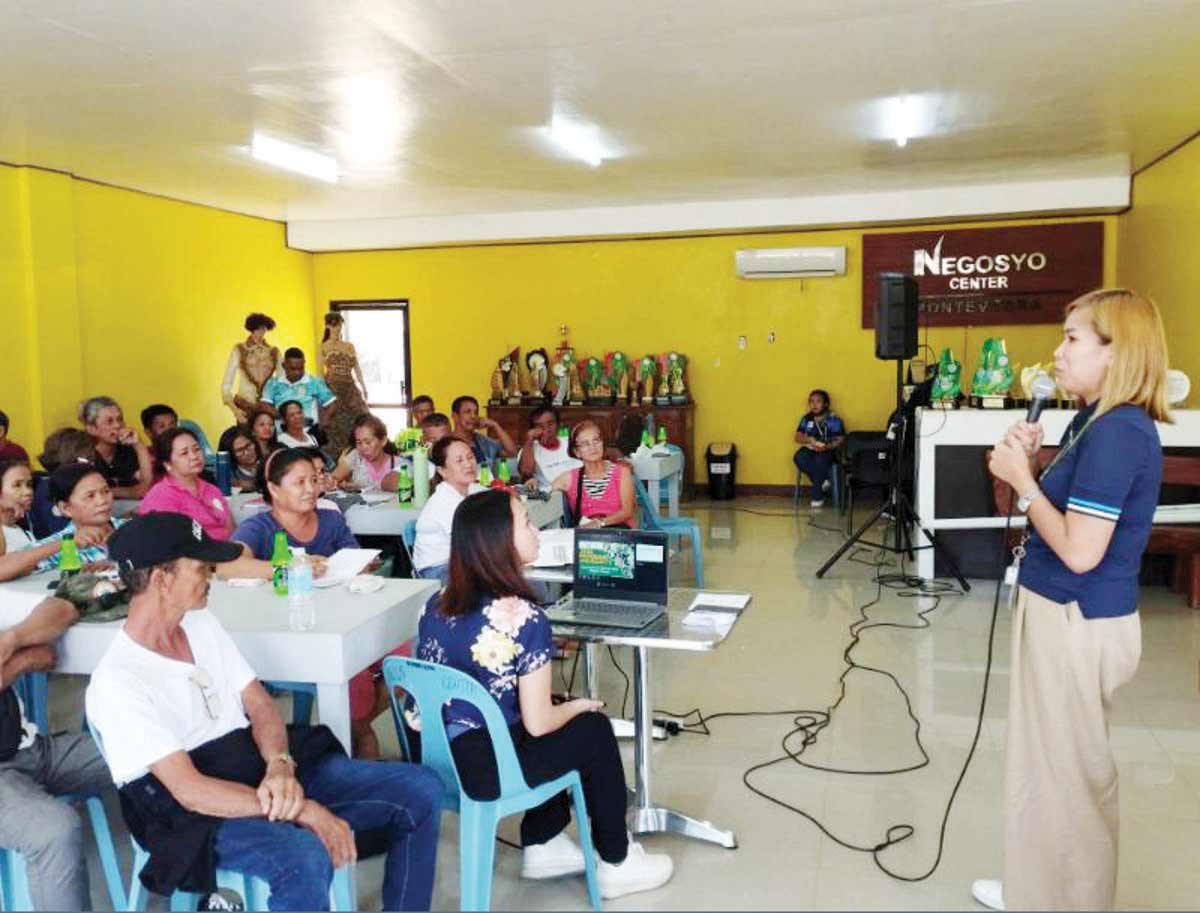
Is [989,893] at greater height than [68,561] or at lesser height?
lesser

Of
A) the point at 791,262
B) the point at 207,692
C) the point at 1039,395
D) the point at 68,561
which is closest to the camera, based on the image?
the point at 207,692

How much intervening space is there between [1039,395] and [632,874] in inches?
62.6

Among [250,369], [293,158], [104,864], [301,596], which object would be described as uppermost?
[293,158]

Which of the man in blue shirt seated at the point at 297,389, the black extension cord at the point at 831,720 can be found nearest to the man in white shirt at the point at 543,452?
the black extension cord at the point at 831,720

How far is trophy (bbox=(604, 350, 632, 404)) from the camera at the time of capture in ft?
33.7

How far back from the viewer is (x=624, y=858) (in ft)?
8.71

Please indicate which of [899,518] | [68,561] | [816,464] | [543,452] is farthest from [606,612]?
[816,464]

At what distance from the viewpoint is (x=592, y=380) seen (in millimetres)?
10383

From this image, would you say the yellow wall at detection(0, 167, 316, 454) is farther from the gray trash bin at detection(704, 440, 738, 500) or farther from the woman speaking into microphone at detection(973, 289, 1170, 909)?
the woman speaking into microphone at detection(973, 289, 1170, 909)

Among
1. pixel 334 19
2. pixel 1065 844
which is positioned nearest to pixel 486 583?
pixel 1065 844

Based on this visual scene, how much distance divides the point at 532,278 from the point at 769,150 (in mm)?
3958

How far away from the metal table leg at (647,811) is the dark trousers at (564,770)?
0.30 meters

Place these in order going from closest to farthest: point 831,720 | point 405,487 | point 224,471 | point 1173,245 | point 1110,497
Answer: point 1110,497, point 831,720, point 405,487, point 224,471, point 1173,245

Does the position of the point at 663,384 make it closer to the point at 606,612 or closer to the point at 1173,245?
the point at 1173,245
